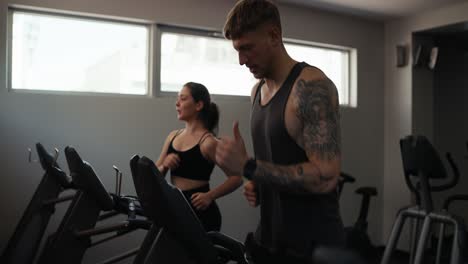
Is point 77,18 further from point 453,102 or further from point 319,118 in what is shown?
point 453,102

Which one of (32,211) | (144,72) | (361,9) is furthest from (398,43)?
(32,211)

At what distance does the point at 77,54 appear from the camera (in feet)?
9.90

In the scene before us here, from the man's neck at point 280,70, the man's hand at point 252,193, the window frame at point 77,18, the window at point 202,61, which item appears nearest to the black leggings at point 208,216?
the man's hand at point 252,193

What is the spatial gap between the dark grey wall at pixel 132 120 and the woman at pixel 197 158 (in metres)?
0.86

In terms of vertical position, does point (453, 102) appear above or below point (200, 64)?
below

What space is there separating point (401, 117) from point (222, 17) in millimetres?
1906

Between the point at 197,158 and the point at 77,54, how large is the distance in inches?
54.6

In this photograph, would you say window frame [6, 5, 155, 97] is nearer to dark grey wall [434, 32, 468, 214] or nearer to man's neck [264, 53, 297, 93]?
man's neck [264, 53, 297, 93]

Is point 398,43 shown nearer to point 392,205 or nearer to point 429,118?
point 429,118

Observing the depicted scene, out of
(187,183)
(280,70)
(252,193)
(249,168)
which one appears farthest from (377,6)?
(249,168)

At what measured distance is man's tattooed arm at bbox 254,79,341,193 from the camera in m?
1.07

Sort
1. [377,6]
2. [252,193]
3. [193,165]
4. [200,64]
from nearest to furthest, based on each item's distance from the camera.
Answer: [252,193]
[193,165]
[200,64]
[377,6]

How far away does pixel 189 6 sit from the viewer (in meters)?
3.30

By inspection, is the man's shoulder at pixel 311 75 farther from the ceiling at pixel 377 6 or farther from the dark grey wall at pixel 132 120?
the ceiling at pixel 377 6
